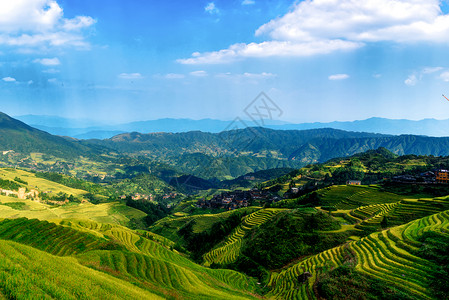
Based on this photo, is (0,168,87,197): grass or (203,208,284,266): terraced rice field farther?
(0,168,87,197): grass

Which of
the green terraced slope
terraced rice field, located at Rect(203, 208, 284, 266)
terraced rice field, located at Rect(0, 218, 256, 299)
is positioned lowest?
terraced rice field, located at Rect(203, 208, 284, 266)

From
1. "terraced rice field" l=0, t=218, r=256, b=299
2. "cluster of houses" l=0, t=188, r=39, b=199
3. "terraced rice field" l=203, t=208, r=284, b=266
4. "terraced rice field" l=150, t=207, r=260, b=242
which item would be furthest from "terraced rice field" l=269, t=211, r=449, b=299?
"cluster of houses" l=0, t=188, r=39, b=199

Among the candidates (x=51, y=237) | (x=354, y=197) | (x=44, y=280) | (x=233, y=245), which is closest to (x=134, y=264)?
(x=44, y=280)

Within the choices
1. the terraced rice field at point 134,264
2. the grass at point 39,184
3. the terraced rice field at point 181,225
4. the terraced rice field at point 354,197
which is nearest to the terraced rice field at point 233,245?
the terraced rice field at point 134,264

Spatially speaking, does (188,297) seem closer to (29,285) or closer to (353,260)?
(29,285)

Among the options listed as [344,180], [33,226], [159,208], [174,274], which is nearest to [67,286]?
[174,274]

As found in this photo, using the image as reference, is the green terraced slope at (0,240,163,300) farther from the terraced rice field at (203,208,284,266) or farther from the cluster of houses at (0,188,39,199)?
the cluster of houses at (0,188,39,199)
